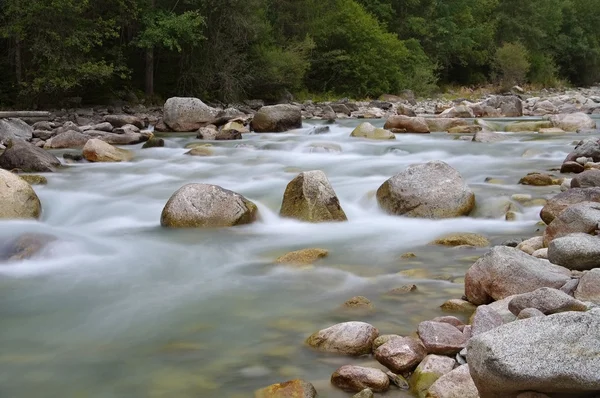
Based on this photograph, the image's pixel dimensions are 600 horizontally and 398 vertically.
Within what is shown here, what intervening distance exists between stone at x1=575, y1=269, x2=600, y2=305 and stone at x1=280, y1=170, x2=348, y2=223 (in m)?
3.81

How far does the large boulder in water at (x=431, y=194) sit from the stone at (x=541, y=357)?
479 centimetres

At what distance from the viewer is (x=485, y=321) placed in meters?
3.64

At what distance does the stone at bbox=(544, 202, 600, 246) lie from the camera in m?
5.52

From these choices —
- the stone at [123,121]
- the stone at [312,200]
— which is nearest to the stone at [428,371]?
the stone at [312,200]

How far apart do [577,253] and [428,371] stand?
189 centimetres

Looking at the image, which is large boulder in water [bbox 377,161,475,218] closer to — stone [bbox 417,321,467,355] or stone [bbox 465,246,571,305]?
stone [bbox 465,246,571,305]

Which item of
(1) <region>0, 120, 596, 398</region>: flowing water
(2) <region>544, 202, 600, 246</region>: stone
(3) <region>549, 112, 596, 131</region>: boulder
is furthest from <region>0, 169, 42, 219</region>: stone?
(3) <region>549, 112, 596, 131</region>: boulder

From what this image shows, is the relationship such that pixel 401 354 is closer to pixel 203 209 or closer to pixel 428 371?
pixel 428 371

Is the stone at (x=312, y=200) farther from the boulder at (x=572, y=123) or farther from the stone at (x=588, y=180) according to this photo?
the boulder at (x=572, y=123)

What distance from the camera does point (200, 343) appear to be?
416cm

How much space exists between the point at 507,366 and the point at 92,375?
2.40 meters

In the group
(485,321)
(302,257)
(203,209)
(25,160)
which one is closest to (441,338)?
(485,321)

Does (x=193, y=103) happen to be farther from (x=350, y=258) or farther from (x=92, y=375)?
(x=92, y=375)

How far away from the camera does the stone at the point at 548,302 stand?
3504 millimetres
